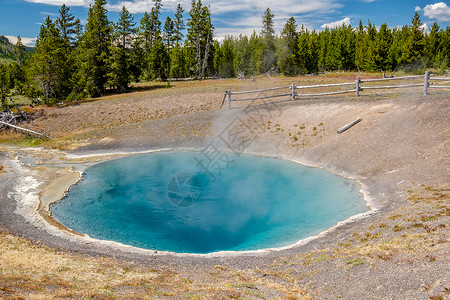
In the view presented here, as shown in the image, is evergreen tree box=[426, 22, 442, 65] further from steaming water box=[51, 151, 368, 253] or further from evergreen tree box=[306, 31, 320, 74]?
steaming water box=[51, 151, 368, 253]

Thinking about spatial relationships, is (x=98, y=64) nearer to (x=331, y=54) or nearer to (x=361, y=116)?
(x=361, y=116)

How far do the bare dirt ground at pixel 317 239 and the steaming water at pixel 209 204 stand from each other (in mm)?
1568

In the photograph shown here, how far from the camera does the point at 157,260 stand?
12172mm

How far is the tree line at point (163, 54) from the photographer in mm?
47031

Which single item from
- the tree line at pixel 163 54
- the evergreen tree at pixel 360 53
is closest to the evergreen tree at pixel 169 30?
the tree line at pixel 163 54

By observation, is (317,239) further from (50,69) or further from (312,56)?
(312,56)

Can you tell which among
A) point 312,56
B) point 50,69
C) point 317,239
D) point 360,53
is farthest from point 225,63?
point 317,239

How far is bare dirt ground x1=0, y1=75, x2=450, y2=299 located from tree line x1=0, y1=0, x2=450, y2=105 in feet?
62.6

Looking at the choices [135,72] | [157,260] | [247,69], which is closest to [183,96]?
[135,72]

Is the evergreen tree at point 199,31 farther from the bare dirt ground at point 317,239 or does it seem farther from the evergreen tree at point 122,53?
the bare dirt ground at point 317,239

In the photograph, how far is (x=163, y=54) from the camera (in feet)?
243

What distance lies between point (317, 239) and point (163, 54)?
68.9m

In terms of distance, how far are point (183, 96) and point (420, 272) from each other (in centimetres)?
3867

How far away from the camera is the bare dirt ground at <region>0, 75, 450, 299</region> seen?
8557 mm
